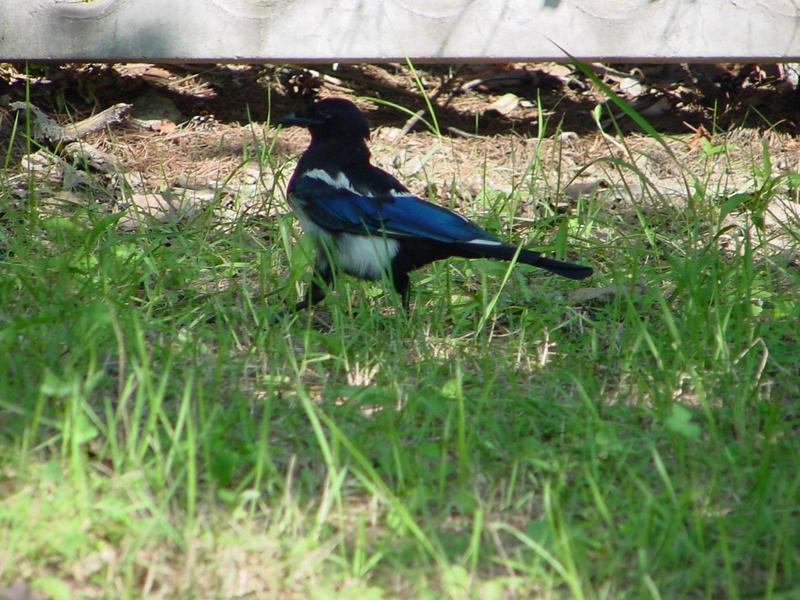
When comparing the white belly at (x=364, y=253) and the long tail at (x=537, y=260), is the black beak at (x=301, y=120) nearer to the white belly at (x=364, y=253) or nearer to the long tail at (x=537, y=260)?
the white belly at (x=364, y=253)

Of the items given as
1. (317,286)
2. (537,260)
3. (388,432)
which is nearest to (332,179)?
(317,286)

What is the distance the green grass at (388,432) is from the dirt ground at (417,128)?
0.87 metres

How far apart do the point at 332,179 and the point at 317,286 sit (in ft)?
1.57

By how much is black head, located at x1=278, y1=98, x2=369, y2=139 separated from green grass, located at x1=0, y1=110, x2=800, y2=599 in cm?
61

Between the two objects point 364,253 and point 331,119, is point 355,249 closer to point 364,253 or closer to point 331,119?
point 364,253

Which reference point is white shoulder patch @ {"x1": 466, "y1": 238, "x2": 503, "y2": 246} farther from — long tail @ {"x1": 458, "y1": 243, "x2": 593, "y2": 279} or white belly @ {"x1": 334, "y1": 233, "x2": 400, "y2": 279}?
A: white belly @ {"x1": 334, "y1": 233, "x2": 400, "y2": 279}

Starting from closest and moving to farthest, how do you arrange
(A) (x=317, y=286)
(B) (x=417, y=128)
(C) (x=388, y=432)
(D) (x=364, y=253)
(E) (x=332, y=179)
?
(C) (x=388, y=432) → (A) (x=317, y=286) → (D) (x=364, y=253) → (E) (x=332, y=179) → (B) (x=417, y=128)

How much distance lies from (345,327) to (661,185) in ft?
7.10

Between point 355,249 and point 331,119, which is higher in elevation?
point 331,119

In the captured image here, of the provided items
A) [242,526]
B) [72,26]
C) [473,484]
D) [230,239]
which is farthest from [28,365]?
[72,26]

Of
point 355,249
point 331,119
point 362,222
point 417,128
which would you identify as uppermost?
point 331,119

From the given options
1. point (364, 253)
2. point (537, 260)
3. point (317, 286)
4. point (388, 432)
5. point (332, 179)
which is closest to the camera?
point (388, 432)

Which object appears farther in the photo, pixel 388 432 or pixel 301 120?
pixel 301 120

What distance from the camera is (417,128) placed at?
5.86 m
